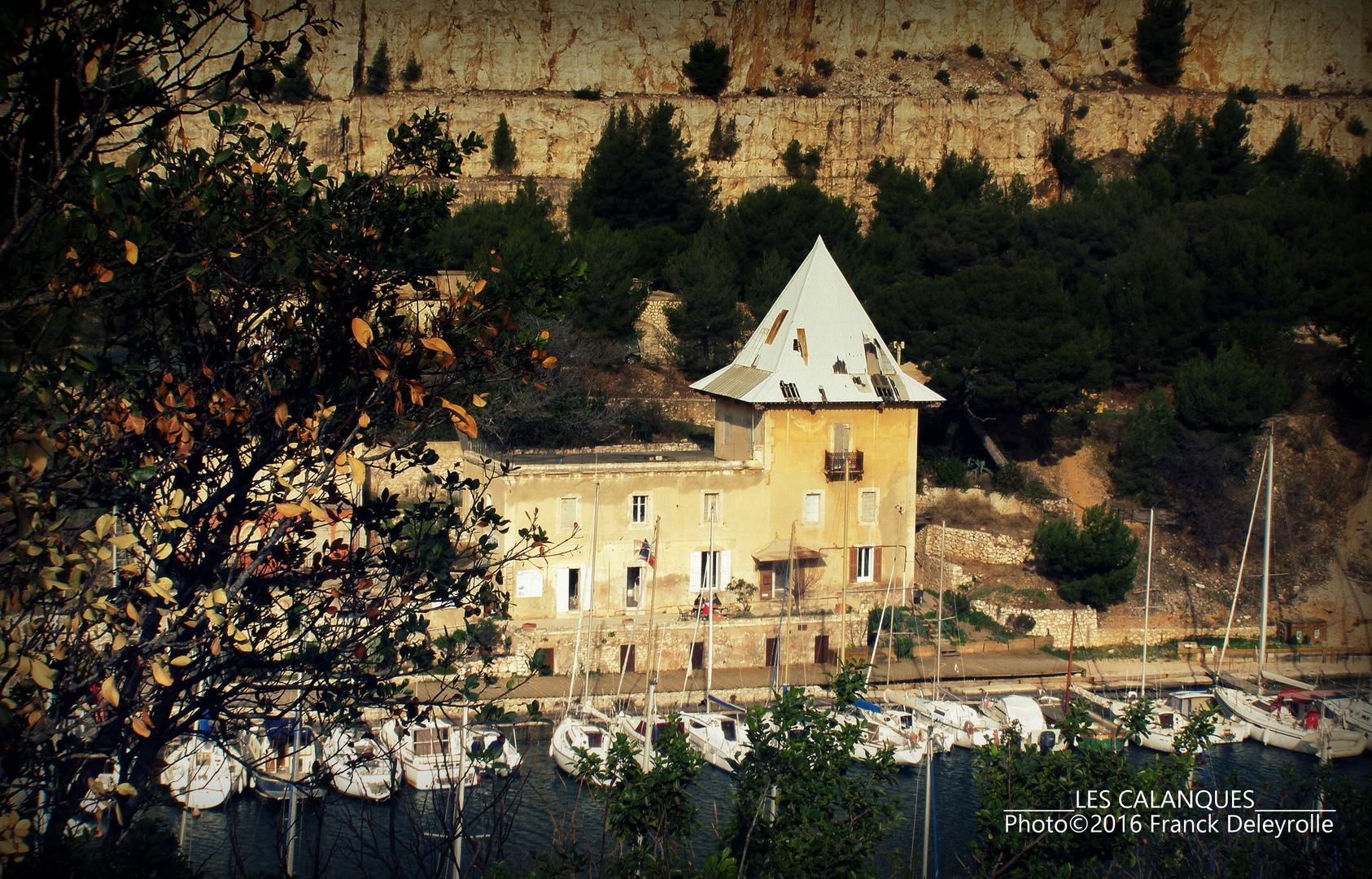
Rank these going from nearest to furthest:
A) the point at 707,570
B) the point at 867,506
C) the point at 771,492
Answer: the point at 707,570
the point at 771,492
the point at 867,506

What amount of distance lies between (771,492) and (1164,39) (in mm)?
44535

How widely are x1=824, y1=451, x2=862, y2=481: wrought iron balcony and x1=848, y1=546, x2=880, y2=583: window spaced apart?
1633mm

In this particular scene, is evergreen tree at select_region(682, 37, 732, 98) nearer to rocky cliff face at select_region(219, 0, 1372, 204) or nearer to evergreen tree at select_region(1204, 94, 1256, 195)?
rocky cliff face at select_region(219, 0, 1372, 204)

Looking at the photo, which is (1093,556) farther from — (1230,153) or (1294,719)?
(1230,153)

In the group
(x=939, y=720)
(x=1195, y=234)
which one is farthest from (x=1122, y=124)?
(x=939, y=720)

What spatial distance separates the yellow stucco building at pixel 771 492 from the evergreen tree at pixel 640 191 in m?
17.6

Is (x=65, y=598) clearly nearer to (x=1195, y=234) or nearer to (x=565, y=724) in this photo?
(x=565, y=724)

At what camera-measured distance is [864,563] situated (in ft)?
73.5

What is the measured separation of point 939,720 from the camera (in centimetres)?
1822

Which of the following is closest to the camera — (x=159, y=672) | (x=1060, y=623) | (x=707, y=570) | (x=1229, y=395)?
(x=159, y=672)

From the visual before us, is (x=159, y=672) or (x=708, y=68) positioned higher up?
(x=708, y=68)

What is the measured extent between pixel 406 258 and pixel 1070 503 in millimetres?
23818

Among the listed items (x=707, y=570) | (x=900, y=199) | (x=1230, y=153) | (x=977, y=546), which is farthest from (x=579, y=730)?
(x=1230, y=153)

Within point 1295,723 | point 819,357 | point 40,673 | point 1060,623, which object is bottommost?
point 1295,723
